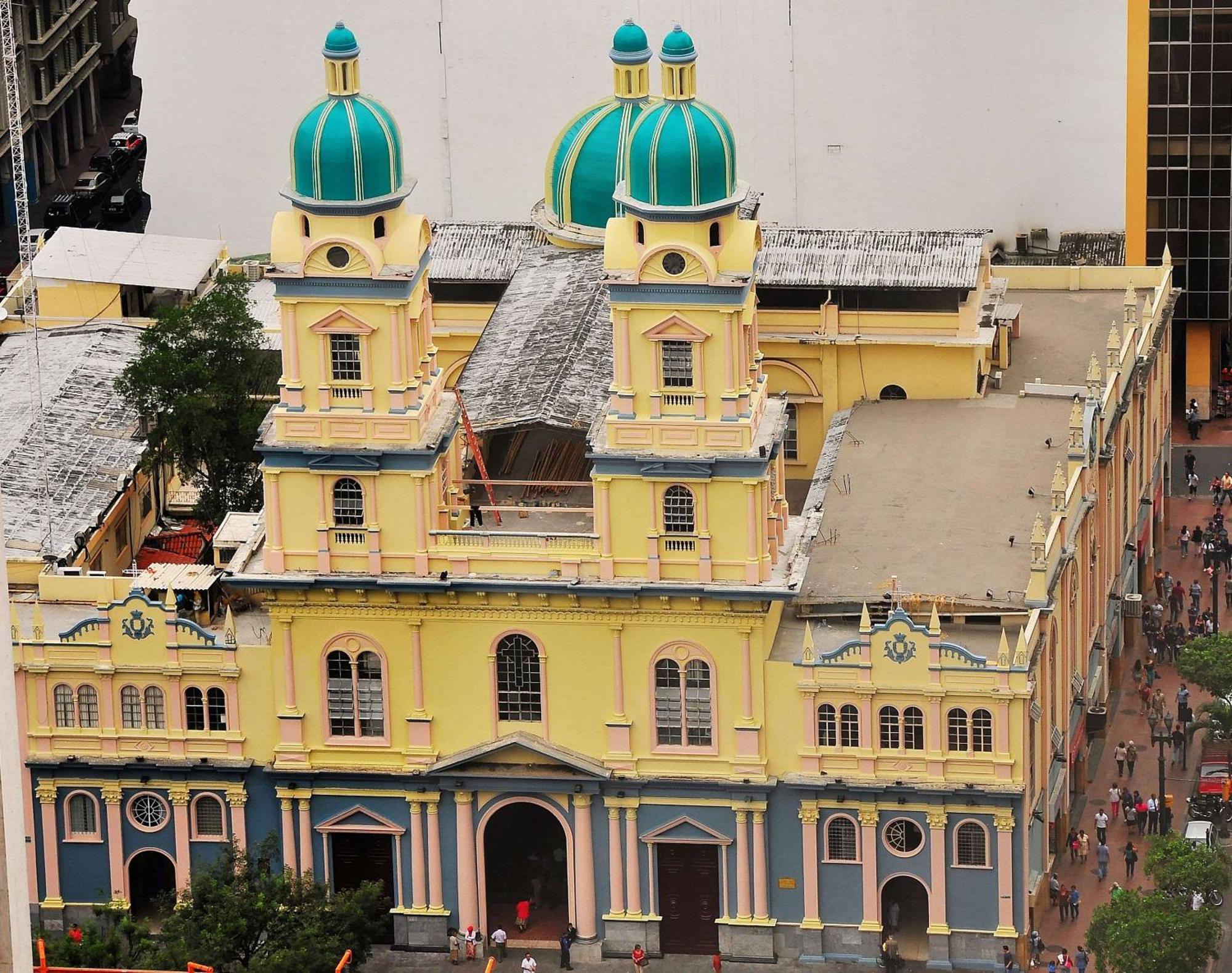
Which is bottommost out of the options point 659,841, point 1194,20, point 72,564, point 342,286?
point 659,841

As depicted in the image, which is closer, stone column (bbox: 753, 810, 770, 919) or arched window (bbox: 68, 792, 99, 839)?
stone column (bbox: 753, 810, 770, 919)

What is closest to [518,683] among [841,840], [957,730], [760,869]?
[760,869]

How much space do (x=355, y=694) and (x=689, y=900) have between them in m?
13.2

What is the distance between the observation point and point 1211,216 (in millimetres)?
176000

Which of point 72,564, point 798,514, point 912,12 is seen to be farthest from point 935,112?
point 72,564

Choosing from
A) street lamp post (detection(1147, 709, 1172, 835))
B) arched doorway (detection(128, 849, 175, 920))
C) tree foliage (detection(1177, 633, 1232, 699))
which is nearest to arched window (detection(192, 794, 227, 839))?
arched doorway (detection(128, 849, 175, 920))

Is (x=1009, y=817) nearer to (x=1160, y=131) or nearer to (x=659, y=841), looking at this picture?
(x=659, y=841)

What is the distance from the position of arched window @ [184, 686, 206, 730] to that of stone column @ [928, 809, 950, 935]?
24668 millimetres

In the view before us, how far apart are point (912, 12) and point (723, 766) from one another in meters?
58.8

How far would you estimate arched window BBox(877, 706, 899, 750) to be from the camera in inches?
4902

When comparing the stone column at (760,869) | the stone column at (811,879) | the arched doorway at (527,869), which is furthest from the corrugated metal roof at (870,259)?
the stone column at (760,869)

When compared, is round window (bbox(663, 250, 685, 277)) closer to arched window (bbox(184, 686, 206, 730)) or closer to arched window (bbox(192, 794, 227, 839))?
arched window (bbox(184, 686, 206, 730))

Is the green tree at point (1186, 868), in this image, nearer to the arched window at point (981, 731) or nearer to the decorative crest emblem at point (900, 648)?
the arched window at point (981, 731)

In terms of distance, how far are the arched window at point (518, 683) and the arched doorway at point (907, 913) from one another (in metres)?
13.2
